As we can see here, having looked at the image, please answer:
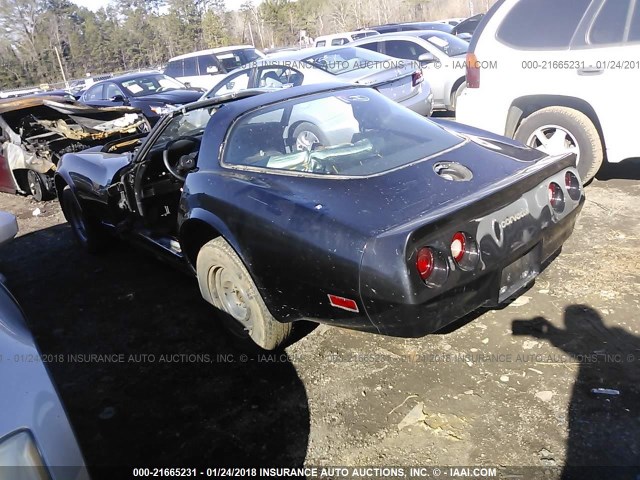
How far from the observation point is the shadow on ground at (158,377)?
254 centimetres

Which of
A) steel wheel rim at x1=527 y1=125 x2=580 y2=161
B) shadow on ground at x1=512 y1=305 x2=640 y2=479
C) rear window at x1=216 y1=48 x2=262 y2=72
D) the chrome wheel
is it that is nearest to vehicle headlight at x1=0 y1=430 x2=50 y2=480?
the chrome wheel

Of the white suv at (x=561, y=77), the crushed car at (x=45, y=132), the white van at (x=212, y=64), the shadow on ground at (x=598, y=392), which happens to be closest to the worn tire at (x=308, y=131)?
the shadow on ground at (x=598, y=392)

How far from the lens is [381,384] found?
276 cm

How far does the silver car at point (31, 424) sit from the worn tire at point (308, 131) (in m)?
1.93

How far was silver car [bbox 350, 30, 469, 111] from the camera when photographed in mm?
9094

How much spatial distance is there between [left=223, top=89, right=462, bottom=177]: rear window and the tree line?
4270 centimetres

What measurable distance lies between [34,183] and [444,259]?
24.7 ft

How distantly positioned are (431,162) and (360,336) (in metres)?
1.17

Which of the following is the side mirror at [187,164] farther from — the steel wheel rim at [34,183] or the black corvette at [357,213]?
the steel wheel rim at [34,183]

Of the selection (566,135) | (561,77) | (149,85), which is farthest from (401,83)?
(149,85)

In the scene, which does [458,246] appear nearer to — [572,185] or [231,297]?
[572,185]

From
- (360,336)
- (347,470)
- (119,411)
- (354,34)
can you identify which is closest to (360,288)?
(347,470)

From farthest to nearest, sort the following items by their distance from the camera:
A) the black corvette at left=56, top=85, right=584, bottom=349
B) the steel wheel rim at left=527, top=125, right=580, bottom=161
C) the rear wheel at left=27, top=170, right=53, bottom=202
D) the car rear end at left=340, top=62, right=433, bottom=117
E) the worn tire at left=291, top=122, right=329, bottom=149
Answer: the rear wheel at left=27, top=170, right=53, bottom=202 → the car rear end at left=340, top=62, right=433, bottom=117 → the steel wheel rim at left=527, top=125, right=580, bottom=161 → the worn tire at left=291, top=122, right=329, bottom=149 → the black corvette at left=56, top=85, right=584, bottom=349

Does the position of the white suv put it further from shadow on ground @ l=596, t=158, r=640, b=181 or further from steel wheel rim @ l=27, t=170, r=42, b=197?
steel wheel rim @ l=27, t=170, r=42, b=197
